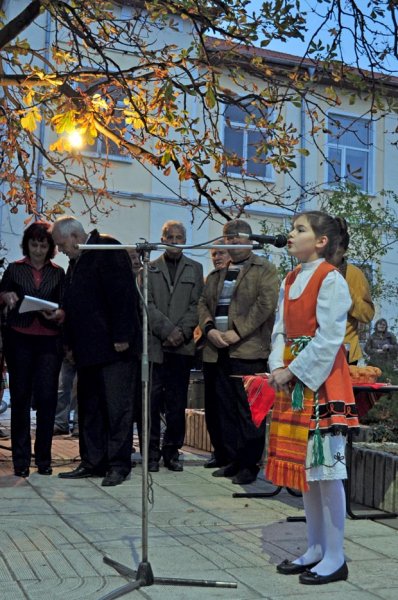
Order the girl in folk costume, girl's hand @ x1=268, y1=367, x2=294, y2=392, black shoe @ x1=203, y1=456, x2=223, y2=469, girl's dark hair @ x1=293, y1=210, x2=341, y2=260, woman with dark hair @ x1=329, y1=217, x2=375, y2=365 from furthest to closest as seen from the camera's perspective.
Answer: black shoe @ x1=203, y1=456, x2=223, y2=469, woman with dark hair @ x1=329, y1=217, x2=375, y2=365, girl's dark hair @ x1=293, y1=210, x2=341, y2=260, girl's hand @ x1=268, y1=367, x2=294, y2=392, the girl in folk costume

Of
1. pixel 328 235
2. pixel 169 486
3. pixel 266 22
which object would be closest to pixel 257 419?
pixel 328 235

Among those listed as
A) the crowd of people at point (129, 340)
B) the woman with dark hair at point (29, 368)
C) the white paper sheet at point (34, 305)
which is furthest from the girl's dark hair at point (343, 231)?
the woman with dark hair at point (29, 368)

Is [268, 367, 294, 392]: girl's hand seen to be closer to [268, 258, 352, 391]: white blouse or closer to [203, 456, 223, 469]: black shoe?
[268, 258, 352, 391]: white blouse

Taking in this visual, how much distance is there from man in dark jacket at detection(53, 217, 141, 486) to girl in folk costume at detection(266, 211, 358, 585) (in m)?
2.36

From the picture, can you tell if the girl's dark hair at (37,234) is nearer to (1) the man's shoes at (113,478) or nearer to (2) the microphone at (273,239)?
(1) the man's shoes at (113,478)

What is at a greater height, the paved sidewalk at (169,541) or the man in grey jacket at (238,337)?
the man in grey jacket at (238,337)

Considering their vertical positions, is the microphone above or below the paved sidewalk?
above

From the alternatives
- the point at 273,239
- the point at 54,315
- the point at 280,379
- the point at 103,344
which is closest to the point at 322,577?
the point at 280,379

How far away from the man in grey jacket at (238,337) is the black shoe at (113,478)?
87cm

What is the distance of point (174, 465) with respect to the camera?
7.18 metres

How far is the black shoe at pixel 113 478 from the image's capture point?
6430 mm

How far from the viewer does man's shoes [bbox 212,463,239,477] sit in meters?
6.99

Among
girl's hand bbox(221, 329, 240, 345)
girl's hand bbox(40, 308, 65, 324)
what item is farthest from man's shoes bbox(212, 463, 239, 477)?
girl's hand bbox(40, 308, 65, 324)

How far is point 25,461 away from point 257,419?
274cm
